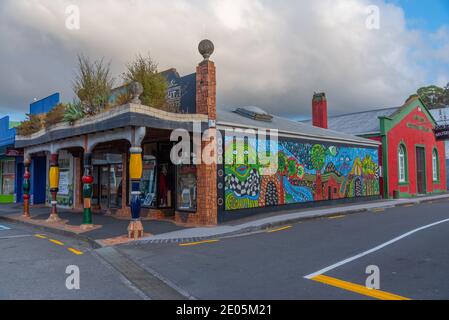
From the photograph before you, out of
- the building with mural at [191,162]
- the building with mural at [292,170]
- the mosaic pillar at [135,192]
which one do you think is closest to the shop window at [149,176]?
the building with mural at [191,162]

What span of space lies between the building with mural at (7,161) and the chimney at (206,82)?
15.2 metres

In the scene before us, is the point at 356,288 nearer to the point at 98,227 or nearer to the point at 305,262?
the point at 305,262

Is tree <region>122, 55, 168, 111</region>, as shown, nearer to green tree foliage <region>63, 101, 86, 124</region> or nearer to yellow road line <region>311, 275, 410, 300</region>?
green tree foliage <region>63, 101, 86, 124</region>

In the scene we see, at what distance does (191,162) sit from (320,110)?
17190mm

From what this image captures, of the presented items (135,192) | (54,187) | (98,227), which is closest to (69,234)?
(98,227)

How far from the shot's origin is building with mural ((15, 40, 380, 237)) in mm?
11406

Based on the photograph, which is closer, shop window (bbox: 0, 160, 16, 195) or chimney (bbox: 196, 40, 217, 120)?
chimney (bbox: 196, 40, 217, 120)

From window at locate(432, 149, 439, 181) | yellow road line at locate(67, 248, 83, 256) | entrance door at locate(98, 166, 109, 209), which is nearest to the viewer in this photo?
yellow road line at locate(67, 248, 83, 256)

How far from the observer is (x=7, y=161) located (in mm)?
27062

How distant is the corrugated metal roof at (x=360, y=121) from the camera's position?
2703 centimetres

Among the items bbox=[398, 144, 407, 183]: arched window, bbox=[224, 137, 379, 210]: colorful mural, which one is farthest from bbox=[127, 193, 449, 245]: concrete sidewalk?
bbox=[398, 144, 407, 183]: arched window

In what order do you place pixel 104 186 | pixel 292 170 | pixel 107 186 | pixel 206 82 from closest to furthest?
pixel 206 82, pixel 292 170, pixel 107 186, pixel 104 186

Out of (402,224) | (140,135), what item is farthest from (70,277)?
(402,224)
